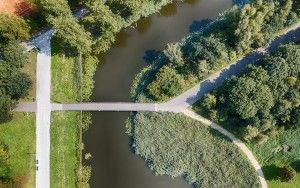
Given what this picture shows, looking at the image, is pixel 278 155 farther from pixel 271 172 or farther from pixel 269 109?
pixel 269 109

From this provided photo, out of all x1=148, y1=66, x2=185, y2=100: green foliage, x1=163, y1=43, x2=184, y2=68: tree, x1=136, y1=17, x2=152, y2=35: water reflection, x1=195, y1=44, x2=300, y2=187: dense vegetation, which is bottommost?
x1=195, y1=44, x2=300, y2=187: dense vegetation

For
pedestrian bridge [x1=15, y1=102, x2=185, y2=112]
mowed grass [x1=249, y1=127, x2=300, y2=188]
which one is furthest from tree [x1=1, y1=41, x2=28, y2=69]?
mowed grass [x1=249, y1=127, x2=300, y2=188]

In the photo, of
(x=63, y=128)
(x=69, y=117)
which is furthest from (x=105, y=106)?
(x=63, y=128)

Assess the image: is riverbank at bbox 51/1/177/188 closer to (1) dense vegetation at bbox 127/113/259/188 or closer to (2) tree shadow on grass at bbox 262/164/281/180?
(1) dense vegetation at bbox 127/113/259/188

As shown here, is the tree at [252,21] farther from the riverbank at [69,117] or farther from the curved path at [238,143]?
the riverbank at [69,117]

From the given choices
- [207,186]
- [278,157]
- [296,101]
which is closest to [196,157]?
[207,186]
